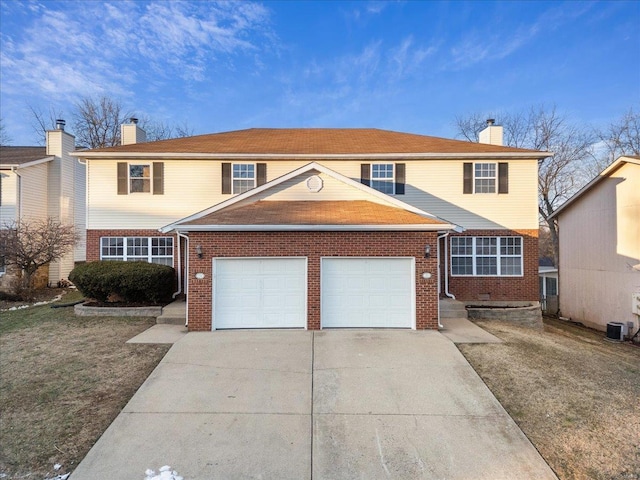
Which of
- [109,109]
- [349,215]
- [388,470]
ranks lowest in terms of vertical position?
[388,470]

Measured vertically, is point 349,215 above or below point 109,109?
below

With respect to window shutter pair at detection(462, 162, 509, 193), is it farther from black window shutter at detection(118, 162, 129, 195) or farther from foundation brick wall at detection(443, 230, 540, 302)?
black window shutter at detection(118, 162, 129, 195)

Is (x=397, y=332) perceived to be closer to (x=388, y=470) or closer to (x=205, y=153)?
(x=388, y=470)

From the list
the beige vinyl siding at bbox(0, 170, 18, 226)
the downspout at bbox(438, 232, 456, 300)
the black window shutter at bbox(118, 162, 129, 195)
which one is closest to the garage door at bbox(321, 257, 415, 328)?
the downspout at bbox(438, 232, 456, 300)

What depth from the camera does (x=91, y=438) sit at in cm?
448

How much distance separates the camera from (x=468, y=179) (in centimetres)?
1295

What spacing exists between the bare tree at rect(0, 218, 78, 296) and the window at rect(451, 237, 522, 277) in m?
15.4

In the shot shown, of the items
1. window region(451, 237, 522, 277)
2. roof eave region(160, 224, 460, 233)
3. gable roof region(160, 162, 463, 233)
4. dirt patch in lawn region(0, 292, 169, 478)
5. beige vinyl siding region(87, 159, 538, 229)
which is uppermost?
beige vinyl siding region(87, 159, 538, 229)

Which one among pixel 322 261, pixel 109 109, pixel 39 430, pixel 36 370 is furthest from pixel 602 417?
pixel 109 109

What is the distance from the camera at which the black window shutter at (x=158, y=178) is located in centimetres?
1293

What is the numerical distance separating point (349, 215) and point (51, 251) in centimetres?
1201

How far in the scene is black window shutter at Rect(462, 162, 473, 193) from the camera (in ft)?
42.5

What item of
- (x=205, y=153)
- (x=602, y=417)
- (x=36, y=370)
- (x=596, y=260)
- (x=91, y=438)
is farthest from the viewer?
(x=596, y=260)

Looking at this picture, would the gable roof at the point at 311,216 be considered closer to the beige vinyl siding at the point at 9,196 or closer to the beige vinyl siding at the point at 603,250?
the beige vinyl siding at the point at 603,250
